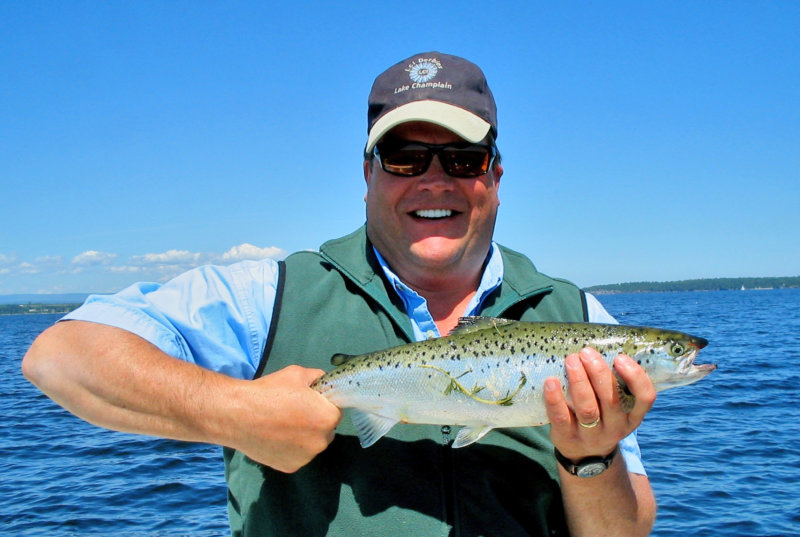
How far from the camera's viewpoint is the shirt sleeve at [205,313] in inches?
119

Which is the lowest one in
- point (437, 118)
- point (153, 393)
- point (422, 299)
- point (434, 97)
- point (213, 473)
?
point (213, 473)

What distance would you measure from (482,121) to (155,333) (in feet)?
7.02

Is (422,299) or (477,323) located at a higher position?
(422,299)

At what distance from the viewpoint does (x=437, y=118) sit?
3748 millimetres

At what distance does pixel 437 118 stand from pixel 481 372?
141 centimetres

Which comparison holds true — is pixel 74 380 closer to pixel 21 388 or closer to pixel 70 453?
pixel 70 453

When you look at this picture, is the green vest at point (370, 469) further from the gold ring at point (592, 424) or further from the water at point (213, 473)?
the water at point (213, 473)

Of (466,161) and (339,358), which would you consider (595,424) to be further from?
(466,161)

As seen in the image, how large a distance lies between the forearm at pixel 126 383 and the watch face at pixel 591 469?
68.1 inches

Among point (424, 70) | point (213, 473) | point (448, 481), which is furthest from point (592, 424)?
point (213, 473)

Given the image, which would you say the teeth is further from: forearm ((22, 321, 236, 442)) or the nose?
forearm ((22, 321, 236, 442))

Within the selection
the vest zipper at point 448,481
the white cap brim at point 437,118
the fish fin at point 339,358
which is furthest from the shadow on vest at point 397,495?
the white cap brim at point 437,118

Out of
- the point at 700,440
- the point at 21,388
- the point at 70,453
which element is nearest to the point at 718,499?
the point at 700,440

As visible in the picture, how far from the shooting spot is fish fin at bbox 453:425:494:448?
330 cm
